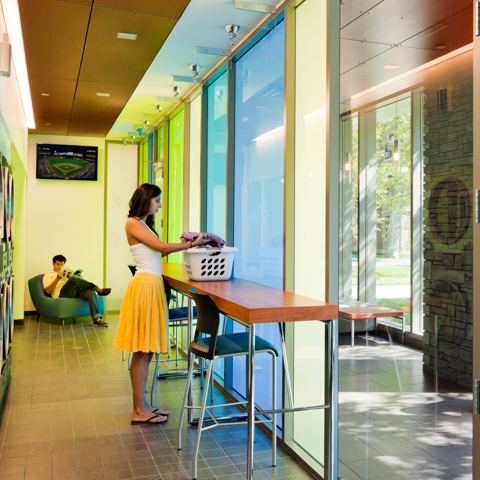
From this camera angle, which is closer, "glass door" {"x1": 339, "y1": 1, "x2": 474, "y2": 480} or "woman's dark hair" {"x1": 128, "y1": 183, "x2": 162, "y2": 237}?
"glass door" {"x1": 339, "y1": 1, "x2": 474, "y2": 480}

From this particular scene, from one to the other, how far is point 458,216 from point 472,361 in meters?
0.54

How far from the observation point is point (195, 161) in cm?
568

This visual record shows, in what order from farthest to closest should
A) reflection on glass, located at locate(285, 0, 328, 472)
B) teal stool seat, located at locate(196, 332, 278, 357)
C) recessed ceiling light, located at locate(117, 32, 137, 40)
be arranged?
recessed ceiling light, located at locate(117, 32, 137, 40)
reflection on glass, located at locate(285, 0, 328, 472)
teal stool seat, located at locate(196, 332, 278, 357)

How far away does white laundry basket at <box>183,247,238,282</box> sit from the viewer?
339 centimetres

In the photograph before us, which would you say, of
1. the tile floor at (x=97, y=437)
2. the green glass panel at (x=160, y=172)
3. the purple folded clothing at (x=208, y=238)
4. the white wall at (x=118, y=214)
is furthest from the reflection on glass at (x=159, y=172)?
the purple folded clothing at (x=208, y=238)

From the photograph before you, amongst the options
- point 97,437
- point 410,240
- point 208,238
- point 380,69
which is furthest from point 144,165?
point 410,240

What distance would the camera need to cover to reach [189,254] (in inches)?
134

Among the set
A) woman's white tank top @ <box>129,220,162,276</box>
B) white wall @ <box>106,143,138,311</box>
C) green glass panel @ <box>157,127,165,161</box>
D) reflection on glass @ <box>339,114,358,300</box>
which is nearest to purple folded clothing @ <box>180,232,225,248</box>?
woman's white tank top @ <box>129,220,162,276</box>

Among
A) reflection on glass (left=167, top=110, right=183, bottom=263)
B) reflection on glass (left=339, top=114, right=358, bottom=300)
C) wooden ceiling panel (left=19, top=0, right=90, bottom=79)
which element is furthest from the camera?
reflection on glass (left=167, top=110, right=183, bottom=263)

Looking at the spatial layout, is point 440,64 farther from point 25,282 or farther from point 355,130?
point 25,282

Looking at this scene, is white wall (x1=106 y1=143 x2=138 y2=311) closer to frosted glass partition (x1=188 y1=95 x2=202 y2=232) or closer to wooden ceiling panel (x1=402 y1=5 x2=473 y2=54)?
frosted glass partition (x1=188 y1=95 x2=202 y2=232)

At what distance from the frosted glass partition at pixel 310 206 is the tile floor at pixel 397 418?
29 cm

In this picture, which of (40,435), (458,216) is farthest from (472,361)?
(40,435)

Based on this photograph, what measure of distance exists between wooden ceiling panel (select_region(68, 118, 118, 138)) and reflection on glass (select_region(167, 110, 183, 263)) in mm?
1270
